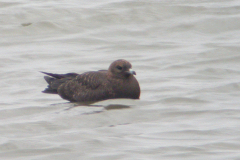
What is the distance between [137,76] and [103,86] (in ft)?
5.32

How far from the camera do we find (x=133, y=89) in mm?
9148

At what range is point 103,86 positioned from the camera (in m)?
9.27

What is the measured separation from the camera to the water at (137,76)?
6.87 m

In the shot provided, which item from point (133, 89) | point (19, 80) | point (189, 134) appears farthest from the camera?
point (19, 80)

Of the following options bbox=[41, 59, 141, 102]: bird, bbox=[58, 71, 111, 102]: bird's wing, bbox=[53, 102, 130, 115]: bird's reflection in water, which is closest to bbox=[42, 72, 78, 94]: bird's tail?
bbox=[41, 59, 141, 102]: bird

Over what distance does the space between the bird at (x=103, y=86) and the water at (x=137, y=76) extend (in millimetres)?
168

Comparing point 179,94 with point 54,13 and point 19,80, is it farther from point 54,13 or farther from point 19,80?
A: point 54,13

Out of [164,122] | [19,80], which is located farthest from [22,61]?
[164,122]

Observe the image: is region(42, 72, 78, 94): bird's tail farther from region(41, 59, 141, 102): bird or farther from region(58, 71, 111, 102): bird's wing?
region(58, 71, 111, 102): bird's wing

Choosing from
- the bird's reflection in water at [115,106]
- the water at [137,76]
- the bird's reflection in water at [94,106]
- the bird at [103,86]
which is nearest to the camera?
the water at [137,76]

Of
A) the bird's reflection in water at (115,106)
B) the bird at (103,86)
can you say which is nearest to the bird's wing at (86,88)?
the bird at (103,86)

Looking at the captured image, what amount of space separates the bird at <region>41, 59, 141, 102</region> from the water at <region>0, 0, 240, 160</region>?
17 cm

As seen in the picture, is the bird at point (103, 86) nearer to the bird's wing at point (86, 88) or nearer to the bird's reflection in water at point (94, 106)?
the bird's wing at point (86, 88)

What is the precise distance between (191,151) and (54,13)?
374 inches
